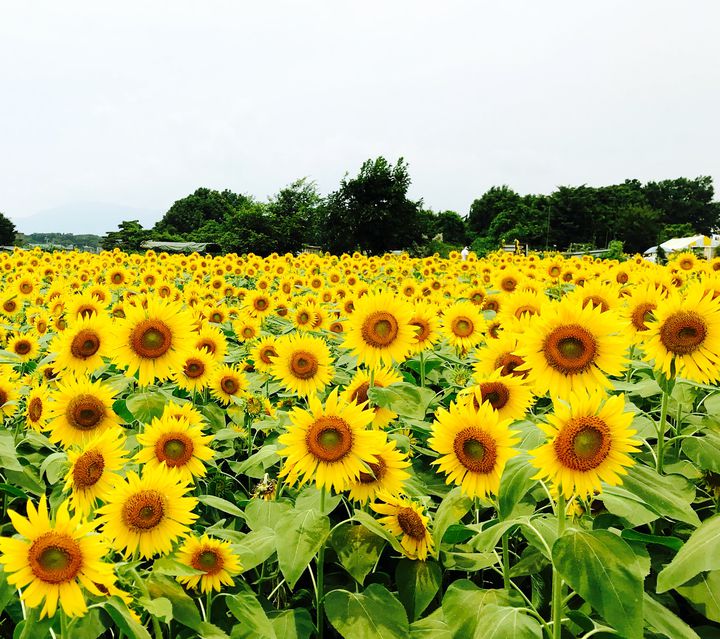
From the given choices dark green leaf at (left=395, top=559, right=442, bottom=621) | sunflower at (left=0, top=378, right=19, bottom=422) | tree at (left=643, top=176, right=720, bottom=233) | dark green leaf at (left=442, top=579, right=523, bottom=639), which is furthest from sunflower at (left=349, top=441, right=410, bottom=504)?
tree at (left=643, top=176, right=720, bottom=233)

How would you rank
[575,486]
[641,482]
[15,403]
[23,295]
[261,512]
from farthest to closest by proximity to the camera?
[23,295] → [15,403] → [261,512] → [641,482] → [575,486]

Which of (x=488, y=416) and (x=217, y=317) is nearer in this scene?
(x=488, y=416)

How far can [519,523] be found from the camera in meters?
1.61

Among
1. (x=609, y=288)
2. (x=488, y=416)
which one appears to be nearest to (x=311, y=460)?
(x=488, y=416)

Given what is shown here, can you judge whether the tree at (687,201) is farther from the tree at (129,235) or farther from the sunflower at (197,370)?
the sunflower at (197,370)

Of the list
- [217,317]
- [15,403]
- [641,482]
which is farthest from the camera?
[217,317]

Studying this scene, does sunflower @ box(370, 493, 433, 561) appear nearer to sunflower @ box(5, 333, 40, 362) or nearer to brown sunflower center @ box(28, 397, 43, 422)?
brown sunflower center @ box(28, 397, 43, 422)

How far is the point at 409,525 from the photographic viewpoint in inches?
75.4

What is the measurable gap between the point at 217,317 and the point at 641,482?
477cm

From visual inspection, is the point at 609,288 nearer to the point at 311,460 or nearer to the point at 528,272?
the point at 311,460

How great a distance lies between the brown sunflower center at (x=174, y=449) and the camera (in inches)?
88.3

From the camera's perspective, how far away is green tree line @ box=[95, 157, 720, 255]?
99.7ft

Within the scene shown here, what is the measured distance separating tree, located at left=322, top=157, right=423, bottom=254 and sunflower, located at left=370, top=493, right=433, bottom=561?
34.1 metres

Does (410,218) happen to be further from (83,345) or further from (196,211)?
(196,211)
